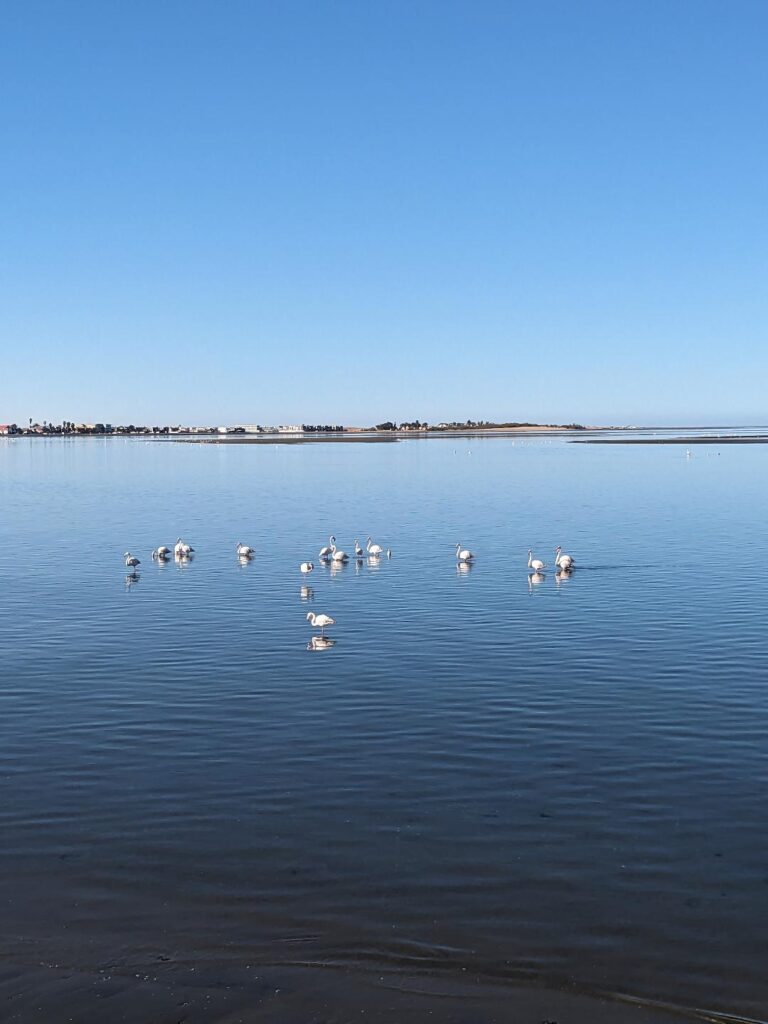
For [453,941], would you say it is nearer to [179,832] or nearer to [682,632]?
[179,832]

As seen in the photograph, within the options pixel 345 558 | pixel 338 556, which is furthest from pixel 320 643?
pixel 345 558

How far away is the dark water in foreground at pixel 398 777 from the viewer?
12758 mm

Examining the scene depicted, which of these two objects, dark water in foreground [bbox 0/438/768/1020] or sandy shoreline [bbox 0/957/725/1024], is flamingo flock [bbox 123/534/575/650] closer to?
dark water in foreground [bbox 0/438/768/1020]

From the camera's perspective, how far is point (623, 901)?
44.8ft

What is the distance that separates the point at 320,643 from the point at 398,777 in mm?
11542

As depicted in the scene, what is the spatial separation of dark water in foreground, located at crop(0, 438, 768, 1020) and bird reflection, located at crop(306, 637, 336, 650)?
1.27 ft

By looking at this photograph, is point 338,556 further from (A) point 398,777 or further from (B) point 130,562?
(A) point 398,777

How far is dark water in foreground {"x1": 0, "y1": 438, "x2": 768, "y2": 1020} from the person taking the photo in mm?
12758

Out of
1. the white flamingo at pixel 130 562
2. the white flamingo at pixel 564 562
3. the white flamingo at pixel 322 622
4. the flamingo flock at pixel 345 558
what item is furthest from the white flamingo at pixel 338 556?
the white flamingo at pixel 322 622

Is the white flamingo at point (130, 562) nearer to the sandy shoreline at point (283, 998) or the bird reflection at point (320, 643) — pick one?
the bird reflection at point (320, 643)

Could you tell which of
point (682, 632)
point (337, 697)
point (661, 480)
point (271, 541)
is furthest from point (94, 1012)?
point (661, 480)

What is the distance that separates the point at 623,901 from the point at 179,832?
6.81 metres

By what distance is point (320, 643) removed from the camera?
97.0ft

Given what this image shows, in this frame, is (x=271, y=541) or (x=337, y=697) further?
(x=271, y=541)
